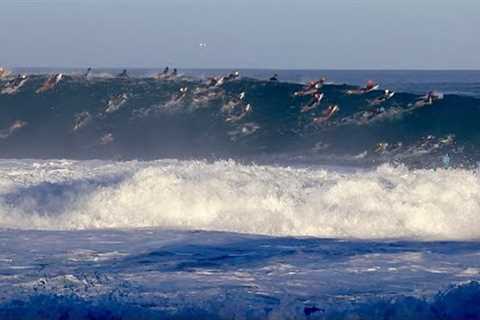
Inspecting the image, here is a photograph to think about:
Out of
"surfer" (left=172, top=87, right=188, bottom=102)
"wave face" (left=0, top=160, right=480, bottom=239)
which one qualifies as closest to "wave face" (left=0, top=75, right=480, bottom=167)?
"surfer" (left=172, top=87, right=188, bottom=102)

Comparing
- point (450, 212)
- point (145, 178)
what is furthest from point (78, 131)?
point (450, 212)

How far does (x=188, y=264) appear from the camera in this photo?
13203 millimetres

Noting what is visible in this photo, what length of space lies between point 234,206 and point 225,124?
44.0 ft

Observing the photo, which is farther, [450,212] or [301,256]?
[450,212]

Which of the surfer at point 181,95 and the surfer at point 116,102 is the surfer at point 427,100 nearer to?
the surfer at point 181,95

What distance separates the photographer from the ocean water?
10.5 meters

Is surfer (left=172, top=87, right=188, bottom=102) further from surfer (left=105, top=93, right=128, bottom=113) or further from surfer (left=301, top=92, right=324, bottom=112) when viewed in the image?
surfer (left=301, top=92, right=324, bottom=112)

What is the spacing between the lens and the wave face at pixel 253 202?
16.8 meters

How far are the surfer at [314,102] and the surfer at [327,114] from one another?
61cm

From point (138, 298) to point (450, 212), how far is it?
778 centimetres

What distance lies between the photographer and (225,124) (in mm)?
31000

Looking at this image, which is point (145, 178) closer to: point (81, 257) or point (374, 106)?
point (81, 257)

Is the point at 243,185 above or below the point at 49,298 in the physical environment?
above

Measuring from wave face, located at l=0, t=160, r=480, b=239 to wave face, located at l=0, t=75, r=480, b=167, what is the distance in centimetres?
815
